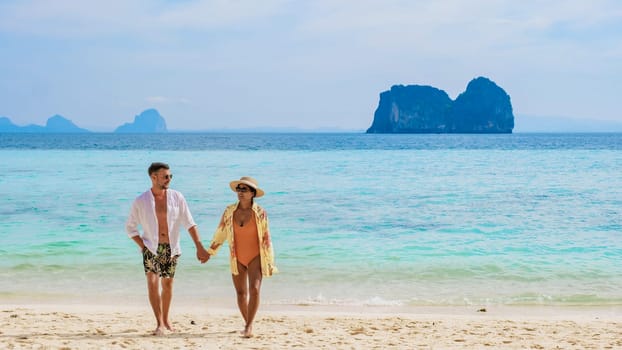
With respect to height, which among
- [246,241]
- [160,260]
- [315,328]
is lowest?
[315,328]

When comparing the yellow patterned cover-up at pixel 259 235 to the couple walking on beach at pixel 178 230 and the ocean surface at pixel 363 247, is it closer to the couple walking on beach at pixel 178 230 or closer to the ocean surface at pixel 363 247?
the couple walking on beach at pixel 178 230

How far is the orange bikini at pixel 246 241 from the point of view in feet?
19.2

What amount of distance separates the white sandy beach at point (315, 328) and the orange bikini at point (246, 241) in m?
0.79

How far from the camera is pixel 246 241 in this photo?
5.87 meters

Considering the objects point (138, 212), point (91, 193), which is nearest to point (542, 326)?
point (138, 212)

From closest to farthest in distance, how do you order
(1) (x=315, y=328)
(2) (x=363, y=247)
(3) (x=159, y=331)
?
1. (3) (x=159, y=331)
2. (1) (x=315, y=328)
3. (2) (x=363, y=247)

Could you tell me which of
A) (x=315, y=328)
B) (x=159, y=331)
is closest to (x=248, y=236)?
(x=159, y=331)

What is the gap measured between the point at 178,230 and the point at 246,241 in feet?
2.02

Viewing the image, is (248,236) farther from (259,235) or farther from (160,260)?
(160,260)

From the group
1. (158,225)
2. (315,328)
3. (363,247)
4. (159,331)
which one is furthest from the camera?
(363,247)

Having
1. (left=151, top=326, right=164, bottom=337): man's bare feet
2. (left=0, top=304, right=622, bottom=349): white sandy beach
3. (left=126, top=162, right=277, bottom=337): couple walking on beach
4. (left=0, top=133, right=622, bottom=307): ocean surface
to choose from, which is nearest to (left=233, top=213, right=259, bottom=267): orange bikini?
(left=126, top=162, right=277, bottom=337): couple walking on beach

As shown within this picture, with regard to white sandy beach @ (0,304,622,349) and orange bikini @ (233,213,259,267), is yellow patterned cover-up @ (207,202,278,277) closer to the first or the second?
orange bikini @ (233,213,259,267)

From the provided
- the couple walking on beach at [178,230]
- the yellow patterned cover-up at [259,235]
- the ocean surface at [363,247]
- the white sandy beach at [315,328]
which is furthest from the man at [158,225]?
the ocean surface at [363,247]

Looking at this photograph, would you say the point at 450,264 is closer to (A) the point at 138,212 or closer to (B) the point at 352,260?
(B) the point at 352,260
